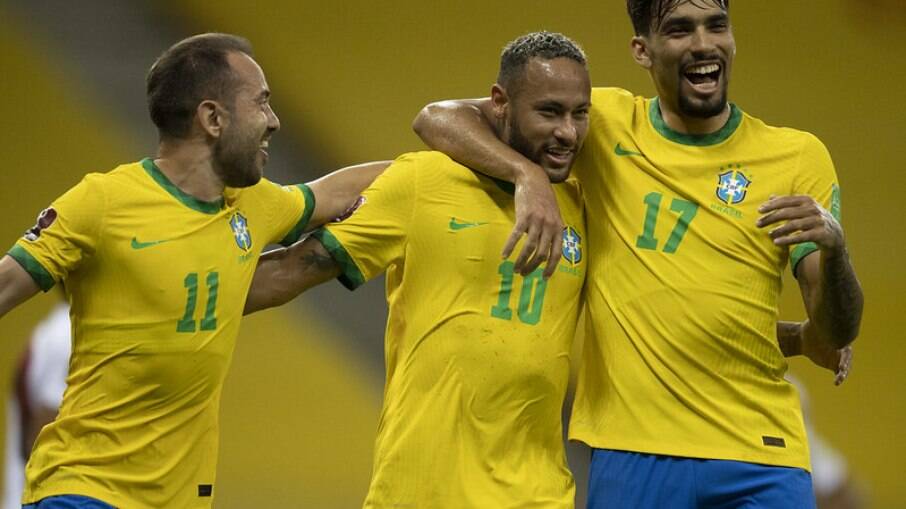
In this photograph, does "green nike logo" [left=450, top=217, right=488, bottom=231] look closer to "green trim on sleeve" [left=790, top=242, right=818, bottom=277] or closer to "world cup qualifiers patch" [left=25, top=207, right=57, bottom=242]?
"green trim on sleeve" [left=790, top=242, right=818, bottom=277]

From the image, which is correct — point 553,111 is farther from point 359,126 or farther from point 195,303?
point 359,126

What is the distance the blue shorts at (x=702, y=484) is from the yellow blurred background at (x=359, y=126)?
312cm

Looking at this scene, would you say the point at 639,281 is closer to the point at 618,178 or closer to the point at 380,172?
the point at 618,178

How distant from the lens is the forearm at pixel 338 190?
380 centimetres

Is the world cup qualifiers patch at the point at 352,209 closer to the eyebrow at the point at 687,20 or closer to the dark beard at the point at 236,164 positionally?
the dark beard at the point at 236,164

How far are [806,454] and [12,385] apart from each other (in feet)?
13.4

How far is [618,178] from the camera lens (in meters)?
3.65

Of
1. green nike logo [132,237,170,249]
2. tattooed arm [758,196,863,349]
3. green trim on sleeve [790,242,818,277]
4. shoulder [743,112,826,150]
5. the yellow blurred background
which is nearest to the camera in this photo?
tattooed arm [758,196,863,349]

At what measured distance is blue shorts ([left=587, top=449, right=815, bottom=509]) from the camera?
11.2 feet

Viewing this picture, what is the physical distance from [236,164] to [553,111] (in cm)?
80

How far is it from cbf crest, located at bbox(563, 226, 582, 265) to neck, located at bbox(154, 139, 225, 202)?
865mm

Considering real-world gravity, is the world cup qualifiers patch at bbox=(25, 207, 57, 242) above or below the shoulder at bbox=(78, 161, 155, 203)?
below

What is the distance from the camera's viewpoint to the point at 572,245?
3.63 meters

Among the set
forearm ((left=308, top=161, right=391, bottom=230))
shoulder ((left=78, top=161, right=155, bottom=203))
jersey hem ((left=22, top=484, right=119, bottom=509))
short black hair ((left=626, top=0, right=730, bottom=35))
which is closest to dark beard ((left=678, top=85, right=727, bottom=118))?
short black hair ((left=626, top=0, right=730, bottom=35))
